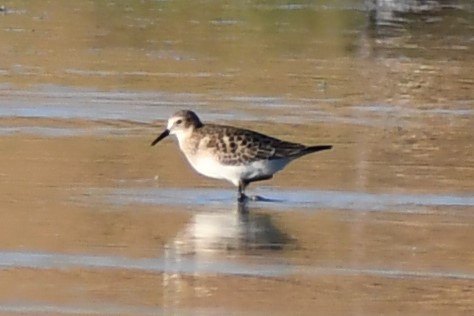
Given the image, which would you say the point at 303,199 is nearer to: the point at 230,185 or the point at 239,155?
the point at 239,155

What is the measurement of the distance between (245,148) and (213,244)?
1501mm

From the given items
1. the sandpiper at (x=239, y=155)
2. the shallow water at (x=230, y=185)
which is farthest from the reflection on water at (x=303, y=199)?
the sandpiper at (x=239, y=155)

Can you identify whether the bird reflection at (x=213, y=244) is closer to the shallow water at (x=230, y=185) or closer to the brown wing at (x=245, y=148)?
the shallow water at (x=230, y=185)

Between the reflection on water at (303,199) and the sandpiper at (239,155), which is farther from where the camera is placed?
the sandpiper at (239,155)

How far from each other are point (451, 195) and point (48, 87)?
5334mm

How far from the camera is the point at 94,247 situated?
28.6 ft

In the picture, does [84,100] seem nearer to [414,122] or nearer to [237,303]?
[414,122]

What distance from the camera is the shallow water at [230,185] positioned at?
790 cm

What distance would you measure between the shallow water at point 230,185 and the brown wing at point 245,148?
269 millimetres

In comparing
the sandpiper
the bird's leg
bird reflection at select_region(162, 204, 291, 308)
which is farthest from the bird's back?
bird reflection at select_region(162, 204, 291, 308)

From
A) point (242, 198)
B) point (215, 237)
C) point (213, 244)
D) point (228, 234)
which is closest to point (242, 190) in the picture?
point (242, 198)

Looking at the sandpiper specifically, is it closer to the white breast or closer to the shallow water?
the white breast

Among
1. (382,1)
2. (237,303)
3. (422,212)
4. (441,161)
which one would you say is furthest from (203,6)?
(237,303)

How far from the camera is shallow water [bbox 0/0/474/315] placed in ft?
25.9
